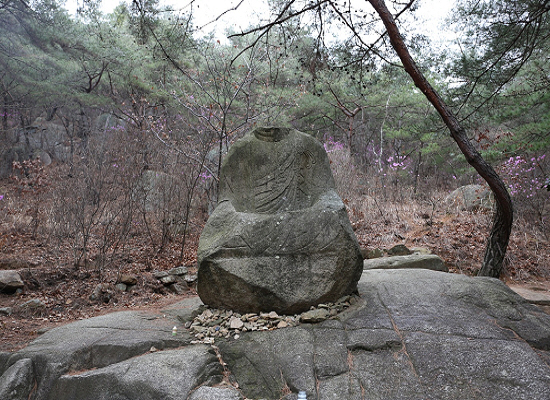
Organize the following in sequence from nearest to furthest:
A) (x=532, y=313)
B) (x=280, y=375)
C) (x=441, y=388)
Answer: (x=441, y=388), (x=280, y=375), (x=532, y=313)

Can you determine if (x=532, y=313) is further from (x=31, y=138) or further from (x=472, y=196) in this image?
(x=31, y=138)

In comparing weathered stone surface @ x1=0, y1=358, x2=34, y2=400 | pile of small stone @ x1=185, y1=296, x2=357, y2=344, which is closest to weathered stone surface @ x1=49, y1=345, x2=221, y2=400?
weathered stone surface @ x1=0, y1=358, x2=34, y2=400

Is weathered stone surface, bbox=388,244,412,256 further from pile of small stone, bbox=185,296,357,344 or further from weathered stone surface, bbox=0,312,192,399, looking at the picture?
weathered stone surface, bbox=0,312,192,399

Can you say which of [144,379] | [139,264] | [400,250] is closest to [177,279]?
[139,264]

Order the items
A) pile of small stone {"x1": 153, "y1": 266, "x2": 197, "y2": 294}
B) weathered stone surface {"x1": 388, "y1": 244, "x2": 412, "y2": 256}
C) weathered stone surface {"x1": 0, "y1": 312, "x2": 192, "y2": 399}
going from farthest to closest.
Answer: weathered stone surface {"x1": 388, "y1": 244, "x2": 412, "y2": 256} < pile of small stone {"x1": 153, "y1": 266, "x2": 197, "y2": 294} < weathered stone surface {"x1": 0, "y1": 312, "x2": 192, "y2": 399}

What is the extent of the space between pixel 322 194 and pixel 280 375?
6.68 ft

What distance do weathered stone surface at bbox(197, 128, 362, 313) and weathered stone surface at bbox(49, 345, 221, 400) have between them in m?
0.79

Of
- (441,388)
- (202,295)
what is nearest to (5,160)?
(202,295)

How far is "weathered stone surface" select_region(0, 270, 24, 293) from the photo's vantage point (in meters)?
5.27

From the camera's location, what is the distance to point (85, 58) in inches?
493

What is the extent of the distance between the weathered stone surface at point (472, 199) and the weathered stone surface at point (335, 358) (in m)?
5.17

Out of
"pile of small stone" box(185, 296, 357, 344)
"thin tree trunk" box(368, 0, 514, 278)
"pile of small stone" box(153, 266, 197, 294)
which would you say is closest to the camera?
"pile of small stone" box(185, 296, 357, 344)

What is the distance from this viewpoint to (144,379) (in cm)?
292

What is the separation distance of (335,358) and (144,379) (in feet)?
4.88
